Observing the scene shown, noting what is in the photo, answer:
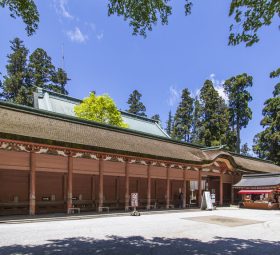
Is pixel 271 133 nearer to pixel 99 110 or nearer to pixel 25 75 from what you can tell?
pixel 99 110

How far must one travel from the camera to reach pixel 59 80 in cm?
5841

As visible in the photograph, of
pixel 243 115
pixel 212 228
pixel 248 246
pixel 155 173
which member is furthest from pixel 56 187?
pixel 243 115

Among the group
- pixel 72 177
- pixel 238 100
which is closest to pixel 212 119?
pixel 238 100

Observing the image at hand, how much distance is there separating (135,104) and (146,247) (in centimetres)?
6559

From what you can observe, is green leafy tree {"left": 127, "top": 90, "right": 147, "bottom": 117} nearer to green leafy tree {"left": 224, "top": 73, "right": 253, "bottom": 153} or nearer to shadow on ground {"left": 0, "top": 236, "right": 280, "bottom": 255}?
green leafy tree {"left": 224, "top": 73, "right": 253, "bottom": 153}

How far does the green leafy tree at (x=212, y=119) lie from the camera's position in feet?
170

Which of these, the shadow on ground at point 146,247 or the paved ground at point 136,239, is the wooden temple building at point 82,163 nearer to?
the paved ground at point 136,239

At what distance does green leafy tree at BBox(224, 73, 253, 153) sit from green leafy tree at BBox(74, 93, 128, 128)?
27.0m

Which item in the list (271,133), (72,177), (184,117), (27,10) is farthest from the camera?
(184,117)

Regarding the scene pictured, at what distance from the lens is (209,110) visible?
52562 millimetres

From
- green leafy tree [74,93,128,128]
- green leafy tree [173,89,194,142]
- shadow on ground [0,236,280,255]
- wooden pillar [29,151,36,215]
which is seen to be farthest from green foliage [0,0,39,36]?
green leafy tree [173,89,194,142]

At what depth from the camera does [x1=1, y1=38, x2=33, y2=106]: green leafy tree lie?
2056 inches

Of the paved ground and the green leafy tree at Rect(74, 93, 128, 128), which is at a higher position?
the green leafy tree at Rect(74, 93, 128, 128)

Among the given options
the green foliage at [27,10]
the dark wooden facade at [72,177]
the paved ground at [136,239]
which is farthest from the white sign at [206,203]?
the green foliage at [27,10]
